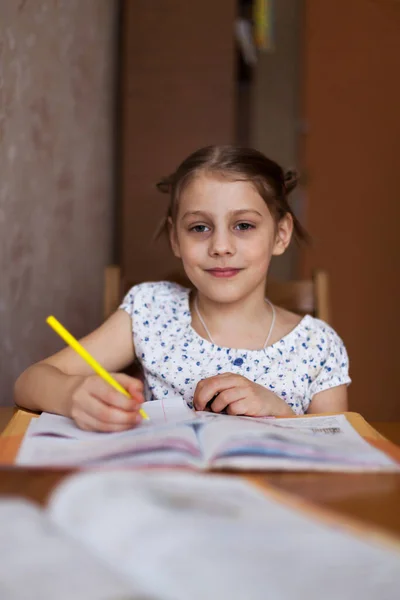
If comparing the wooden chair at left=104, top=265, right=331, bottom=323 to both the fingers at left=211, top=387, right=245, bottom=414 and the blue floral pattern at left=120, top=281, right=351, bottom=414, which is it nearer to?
the blue floral pattern at left=120, top=281, right=351, bottom=414

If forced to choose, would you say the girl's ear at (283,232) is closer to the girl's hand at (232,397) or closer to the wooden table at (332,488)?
the girl's hand at (232,397)

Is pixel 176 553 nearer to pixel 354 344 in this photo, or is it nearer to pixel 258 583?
pixel 258 583

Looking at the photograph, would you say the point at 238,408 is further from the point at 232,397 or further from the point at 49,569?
the point at 49,569

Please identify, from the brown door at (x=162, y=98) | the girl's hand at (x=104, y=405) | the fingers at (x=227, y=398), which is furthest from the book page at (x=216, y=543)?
the brown door at (x=162, y=98)

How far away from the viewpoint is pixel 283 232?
3.98 ft

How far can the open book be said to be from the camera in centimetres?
56

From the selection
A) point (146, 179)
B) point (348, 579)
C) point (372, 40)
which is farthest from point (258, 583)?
point (372, 40)

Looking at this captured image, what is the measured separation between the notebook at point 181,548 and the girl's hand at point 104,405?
0.73ft

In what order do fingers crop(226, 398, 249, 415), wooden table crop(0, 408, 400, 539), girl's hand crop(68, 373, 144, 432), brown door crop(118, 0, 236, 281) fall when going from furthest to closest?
brown door crop(118, 0, 236, 281)
fingers crop(226, 398, 249, 415)
girl's hand crop(68, 373, 144, 432)
wooden table crop(0, 408, 400, 539)

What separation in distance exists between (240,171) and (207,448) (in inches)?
24.9

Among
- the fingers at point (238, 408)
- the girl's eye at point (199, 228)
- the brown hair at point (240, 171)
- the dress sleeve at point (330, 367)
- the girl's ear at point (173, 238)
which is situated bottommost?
the dress sleeve at point (330, 367)

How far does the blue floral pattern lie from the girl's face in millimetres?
100

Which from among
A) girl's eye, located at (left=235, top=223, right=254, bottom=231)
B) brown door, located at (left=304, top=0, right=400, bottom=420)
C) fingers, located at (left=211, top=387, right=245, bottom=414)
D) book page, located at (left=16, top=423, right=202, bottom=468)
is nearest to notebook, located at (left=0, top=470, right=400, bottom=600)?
book page, located at (left=16, top=423, right=202, bottom=468)

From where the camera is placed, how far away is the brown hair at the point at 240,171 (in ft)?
3.64
